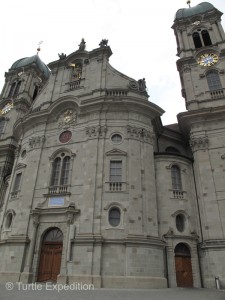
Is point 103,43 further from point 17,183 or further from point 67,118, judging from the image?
point 17,183

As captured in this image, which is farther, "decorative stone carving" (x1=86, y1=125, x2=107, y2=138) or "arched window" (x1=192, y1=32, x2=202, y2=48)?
"arched window" (x1=192, y1=32, x2=202, y2=48)

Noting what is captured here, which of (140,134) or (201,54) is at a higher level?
(201,54)

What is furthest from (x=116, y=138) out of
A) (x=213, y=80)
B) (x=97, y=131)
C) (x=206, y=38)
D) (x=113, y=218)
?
(x=206, y=38)

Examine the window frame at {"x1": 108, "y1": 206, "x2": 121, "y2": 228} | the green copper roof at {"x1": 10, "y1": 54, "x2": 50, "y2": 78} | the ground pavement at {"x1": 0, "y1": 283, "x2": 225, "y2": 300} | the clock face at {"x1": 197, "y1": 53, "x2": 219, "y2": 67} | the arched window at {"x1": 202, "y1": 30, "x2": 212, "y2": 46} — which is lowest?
the ground pavement at {"x1": 0, "y1": 283, "x2": 225, "y2": 300}

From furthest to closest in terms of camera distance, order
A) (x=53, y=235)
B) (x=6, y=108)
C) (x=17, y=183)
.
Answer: (x=6, y=108) → (x=17, y=183) → (x=53, y=235)

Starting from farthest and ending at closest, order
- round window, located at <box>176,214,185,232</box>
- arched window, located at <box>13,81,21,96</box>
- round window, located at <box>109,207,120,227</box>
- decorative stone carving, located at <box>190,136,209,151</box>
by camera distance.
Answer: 1. arched window, located at <box>13,81,21,96</box>
2. decorative stone carving, located at <box>190,136,209,151</box>
3. round window, located at <box>176,214,185,232</box>
4. round window, located at <box>109,207,120,227</box>

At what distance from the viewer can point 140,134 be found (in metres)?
21.3

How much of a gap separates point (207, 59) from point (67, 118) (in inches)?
651

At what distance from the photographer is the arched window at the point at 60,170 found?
2069 centimetres

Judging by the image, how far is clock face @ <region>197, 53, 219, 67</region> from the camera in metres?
27.0

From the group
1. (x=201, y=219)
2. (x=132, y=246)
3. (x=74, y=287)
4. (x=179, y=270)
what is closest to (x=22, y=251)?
(x=74, y=287)

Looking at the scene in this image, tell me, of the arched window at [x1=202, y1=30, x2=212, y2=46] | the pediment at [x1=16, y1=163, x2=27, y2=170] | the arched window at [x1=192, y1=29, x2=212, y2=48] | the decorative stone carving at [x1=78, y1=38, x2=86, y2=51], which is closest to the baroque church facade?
the pediment at [x1=16, y1=163, x2=27, y2=170]

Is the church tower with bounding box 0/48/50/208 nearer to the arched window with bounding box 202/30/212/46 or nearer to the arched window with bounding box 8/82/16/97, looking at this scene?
the arched window with bounding box 8/82/16/97

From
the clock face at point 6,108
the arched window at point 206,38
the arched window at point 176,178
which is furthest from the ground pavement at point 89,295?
the arched window at point 206,38
